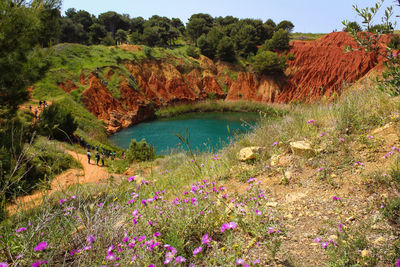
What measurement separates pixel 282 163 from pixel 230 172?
2.60 ft

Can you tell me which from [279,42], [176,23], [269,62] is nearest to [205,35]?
[279,42]

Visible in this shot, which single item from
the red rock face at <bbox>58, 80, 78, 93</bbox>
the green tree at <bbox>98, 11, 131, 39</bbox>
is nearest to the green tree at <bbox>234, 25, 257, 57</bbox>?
the green tree at <bbox>98, 11, 131, 39</bbox>

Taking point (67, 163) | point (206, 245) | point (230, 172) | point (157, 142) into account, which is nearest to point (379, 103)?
point (230, 172)

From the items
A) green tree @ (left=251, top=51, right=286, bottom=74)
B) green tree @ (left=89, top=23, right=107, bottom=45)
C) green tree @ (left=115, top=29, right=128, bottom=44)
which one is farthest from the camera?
green tree @ (left=115, top=29, right=128, bottom=44)

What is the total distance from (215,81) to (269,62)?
885 cm

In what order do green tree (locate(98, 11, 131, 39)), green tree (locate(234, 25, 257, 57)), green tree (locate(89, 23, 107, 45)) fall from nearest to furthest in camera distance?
green tree (locate(234, 25, 257, 57))
green tree (locate(89, 23, 107, 45))
green tree (locate(98, 11, 131, 39))

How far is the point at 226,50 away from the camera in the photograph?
4091 cm

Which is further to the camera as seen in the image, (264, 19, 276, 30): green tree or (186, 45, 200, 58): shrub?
(264, 19, 276, 30): green tree

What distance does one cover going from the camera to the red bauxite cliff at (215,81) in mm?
27984

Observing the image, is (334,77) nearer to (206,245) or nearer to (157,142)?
(157,142)

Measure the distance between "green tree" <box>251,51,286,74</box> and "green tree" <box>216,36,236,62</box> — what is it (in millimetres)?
4731

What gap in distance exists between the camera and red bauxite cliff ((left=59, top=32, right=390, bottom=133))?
91.8ft

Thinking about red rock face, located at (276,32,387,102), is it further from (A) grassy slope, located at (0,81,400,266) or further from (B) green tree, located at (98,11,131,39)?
(B) green tree, located at (98,11,131,39)

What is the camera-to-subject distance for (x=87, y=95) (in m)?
25.8
